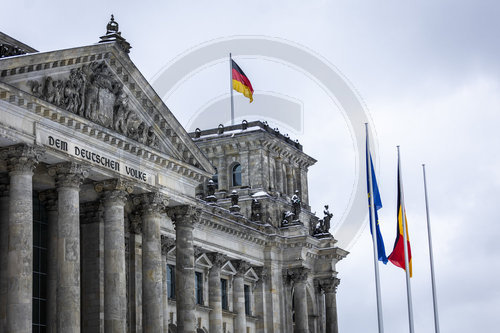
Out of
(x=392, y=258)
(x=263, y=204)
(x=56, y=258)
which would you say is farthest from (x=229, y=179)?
(x=56, y=258)

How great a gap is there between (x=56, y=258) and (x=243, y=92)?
34770mm

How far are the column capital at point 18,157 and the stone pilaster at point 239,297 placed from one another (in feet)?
95.7

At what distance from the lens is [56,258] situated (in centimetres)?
4581

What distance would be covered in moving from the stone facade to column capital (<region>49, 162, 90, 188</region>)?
0.05m

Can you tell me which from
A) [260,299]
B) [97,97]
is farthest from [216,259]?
[97,97]

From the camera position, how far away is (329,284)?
76250mm

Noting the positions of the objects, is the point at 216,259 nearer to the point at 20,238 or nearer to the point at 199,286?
the point at 199,286

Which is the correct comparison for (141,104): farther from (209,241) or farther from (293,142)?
(293,142)

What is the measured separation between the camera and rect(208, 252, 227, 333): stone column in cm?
6469

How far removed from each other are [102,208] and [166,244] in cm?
1085

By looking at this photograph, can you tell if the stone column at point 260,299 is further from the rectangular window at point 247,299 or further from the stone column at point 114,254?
the stone column at point 114,254

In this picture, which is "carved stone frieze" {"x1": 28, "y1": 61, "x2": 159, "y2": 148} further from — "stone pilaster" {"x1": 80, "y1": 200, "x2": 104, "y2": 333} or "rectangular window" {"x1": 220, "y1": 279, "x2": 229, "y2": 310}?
"rectangular window" {"x1": 220, "y1": 279, "x2": 229, "y2": 310}

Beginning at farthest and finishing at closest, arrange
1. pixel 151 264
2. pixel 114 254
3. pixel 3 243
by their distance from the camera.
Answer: pixel 151 264
pixel 114 254
pixel 3 243

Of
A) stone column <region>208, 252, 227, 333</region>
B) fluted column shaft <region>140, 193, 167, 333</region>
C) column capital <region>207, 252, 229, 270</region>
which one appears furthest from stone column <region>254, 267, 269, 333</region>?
fluted column shaft <region>140, 193, 167, 333</region>
